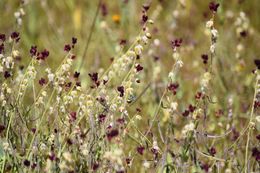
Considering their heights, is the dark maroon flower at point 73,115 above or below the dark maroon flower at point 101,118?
above

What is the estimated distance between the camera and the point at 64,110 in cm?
259

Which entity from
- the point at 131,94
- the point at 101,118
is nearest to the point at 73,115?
the point at 101,118

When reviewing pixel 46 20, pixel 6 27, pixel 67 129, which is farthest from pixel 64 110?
pixel 46 20

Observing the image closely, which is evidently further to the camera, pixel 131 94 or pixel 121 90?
pixel 131 94

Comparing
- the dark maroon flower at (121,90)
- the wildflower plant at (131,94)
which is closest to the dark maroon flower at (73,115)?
the wildflower plant at (131,94)

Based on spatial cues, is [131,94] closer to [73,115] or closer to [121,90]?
[121,90]

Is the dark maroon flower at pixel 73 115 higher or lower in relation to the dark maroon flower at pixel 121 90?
lower

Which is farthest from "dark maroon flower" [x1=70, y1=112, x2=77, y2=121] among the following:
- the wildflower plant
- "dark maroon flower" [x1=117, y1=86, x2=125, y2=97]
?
"dark maroon flower" [x1=117, y1=86, x2=125, y2=97]

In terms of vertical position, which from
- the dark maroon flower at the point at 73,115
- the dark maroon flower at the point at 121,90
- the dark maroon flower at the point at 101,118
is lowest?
the dark maroon flower at the point at 101,118

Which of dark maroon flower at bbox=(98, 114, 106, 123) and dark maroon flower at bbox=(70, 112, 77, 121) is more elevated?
dark maroon flower at bbox=(70, 112, 77, 121)

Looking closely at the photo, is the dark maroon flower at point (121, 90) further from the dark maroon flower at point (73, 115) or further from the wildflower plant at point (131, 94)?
the dark maroon flower at point (73, 115)

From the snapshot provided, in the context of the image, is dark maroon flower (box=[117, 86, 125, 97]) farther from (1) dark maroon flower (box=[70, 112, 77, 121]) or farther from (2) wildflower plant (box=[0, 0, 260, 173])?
(1) dark maroon flower (box=[70, 112, 77, 121])

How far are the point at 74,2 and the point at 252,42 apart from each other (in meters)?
1.56

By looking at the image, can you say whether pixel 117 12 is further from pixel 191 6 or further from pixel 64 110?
pixel 64 110
